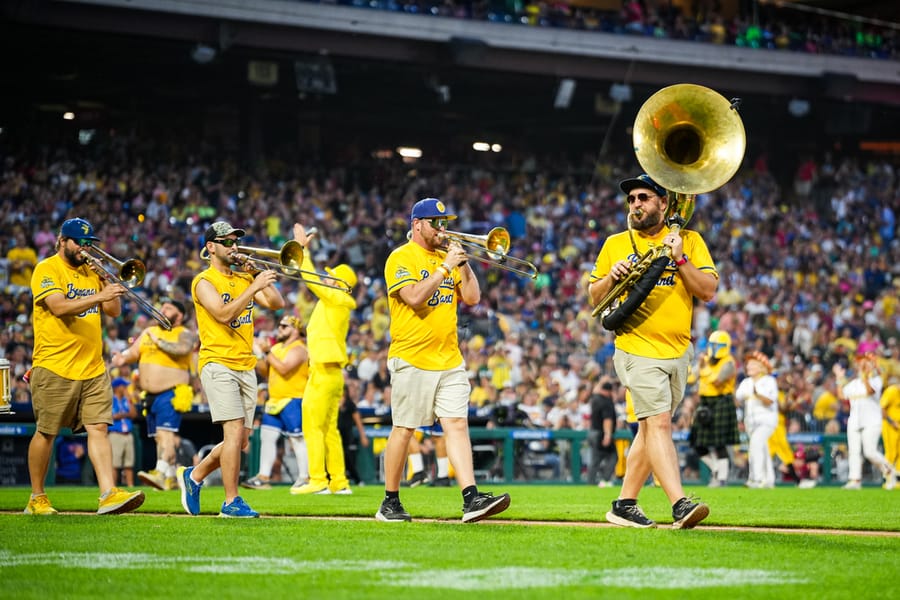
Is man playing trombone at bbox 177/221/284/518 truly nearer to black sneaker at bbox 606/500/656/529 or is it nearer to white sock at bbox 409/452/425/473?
black sneaker at bbox 606/500/656/529

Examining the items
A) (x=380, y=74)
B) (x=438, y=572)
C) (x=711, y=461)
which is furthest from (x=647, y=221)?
(x=380, y=74)

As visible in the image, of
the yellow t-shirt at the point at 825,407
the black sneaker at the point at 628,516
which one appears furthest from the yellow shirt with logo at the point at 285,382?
the yellow t-shirt at the point at 825,407

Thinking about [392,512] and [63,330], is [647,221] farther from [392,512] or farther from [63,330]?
[63,330]

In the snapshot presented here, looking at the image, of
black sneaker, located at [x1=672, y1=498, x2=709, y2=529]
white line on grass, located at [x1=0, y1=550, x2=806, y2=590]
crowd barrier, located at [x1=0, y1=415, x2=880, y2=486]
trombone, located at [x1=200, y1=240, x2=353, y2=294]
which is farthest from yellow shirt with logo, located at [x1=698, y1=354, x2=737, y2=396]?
white line on grass, located at [x1=0, y1=550, x2=806, y2=590]

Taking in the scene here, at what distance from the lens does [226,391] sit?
9812 mm

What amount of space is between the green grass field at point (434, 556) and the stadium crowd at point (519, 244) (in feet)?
30.9

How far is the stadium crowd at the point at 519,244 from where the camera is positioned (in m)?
22.5

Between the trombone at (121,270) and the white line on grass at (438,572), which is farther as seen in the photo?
the trombone at (121,270)

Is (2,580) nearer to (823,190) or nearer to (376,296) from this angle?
(376,296)

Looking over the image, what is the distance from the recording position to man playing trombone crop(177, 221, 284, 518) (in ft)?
32.0

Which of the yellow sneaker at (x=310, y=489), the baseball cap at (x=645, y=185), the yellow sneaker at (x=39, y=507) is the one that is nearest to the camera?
the baseball cap at (x=645, y=185)

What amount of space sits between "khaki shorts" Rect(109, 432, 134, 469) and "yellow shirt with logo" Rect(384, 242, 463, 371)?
885 centimetres

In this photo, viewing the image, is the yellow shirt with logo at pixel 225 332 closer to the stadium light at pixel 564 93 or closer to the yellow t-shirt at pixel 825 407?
the yellow t-shirt at pixel 825 407

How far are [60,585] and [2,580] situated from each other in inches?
13.6
